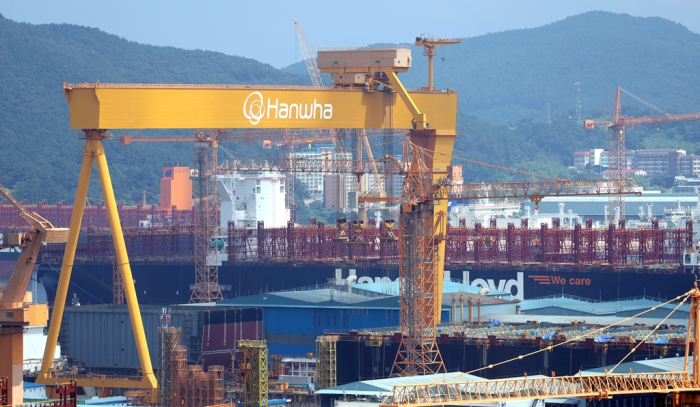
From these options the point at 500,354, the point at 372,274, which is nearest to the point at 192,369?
the point at 500,354

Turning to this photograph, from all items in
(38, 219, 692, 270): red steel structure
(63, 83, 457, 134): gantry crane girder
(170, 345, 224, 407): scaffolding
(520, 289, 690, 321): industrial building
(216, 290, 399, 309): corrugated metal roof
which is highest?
(63, 83, 457, 134): gantry crane girder

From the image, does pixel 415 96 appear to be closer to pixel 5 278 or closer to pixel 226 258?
pixel 226 258

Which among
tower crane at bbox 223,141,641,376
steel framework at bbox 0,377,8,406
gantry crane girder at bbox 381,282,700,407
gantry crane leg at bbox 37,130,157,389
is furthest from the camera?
tower crane at bbox 223,141,641,376

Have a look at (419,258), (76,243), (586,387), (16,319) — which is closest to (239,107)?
(76,243)

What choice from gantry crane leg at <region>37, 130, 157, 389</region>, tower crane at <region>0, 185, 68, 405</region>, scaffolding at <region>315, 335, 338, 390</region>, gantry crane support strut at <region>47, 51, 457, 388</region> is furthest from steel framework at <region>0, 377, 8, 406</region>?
scaffolding at <region>315, 335, 338, 390</region>

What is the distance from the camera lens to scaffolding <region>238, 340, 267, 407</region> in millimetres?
56250

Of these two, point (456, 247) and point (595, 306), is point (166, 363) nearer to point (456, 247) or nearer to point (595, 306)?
point (595, 306)

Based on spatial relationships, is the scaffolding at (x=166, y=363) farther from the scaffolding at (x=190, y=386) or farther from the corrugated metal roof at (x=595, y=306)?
the corrugated metal roof at (x=595, y=306)

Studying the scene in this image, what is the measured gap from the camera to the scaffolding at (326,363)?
71.5 meters

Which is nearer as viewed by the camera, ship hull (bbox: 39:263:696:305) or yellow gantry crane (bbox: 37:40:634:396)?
yellow gantry crane (bbox: 37:40:634:396)

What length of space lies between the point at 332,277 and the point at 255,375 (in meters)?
67.1

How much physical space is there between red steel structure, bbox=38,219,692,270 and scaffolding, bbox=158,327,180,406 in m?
42.4

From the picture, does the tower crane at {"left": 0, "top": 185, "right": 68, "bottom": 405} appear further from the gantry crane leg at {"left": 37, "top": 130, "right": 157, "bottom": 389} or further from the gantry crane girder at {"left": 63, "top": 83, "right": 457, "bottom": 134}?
the gantry crane girder at {"left": 63, "top": 83, "right": 457, "bottom": 134}

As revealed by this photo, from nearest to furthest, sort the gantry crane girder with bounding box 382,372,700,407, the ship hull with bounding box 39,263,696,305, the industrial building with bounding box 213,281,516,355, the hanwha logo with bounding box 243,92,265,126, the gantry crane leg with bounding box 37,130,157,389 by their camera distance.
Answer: the gantry crane girder with bounding box 382,372,700,407 < the gantry crane leg with bounding box 37,130,157,389 < the hanwha logo with bounding box 243,92,265,126 < the industrial building with bounding box 213,281,516,355 < the ship hull with bounding box 39,263,696,305
